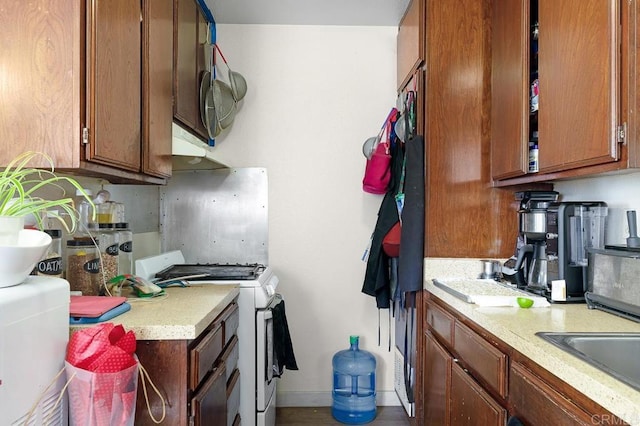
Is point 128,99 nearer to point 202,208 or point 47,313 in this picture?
point 47,313

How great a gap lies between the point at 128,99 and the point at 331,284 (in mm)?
1746

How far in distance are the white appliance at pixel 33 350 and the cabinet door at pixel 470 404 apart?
1173mm

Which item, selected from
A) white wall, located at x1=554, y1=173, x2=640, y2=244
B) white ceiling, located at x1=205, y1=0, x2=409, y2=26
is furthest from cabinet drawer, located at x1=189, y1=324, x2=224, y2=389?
white ceiling, located at x1=205, y1=0, x2=409, y2=26

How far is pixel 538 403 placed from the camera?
1.10m

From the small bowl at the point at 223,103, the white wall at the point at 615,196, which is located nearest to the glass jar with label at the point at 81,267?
the small bowl at the point at 223,103

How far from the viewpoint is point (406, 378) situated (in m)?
2.51

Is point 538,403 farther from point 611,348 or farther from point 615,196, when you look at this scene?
point 615,196

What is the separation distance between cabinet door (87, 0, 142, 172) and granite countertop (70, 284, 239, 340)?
0.49 meters

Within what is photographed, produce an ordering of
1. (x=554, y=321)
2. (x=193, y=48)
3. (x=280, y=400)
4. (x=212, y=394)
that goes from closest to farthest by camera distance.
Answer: (x=554, y=321) → (x=212, y=394) → (x=193, y=48) → (x=280, y=400)

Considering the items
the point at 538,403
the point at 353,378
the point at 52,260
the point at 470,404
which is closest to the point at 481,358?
the point at 470,404

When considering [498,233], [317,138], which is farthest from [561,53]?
[317,138]

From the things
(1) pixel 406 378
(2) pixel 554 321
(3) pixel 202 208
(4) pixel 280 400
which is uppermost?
(3) pixel 202 208

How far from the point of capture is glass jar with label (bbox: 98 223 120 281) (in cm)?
168
